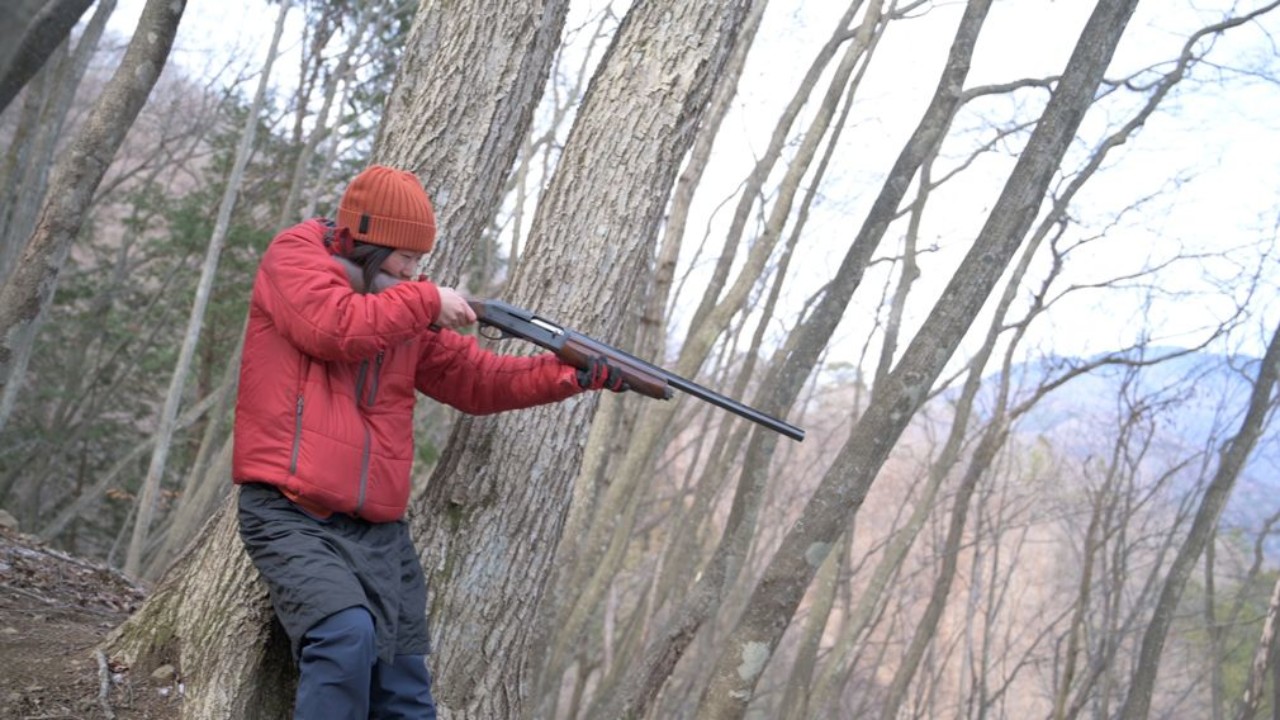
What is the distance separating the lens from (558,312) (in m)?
4.43

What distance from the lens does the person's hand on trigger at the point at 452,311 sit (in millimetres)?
3621

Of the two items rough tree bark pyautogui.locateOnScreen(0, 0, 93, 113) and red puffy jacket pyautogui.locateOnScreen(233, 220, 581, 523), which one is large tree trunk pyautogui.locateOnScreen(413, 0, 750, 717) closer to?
red puffy jacket pyautogui.locateOnScreen(233, 220, 581, 523)

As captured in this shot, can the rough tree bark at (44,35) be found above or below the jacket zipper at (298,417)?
above

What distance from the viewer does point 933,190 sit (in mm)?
16719

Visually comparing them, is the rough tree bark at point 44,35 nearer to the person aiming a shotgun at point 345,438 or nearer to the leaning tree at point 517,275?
the person aiming a shotgun at point 345,438

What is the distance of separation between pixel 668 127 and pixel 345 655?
2.53 m

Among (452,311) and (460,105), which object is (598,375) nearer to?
(452,311)

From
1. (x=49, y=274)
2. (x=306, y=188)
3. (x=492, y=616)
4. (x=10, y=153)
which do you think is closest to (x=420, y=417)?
(x=306, y=188)

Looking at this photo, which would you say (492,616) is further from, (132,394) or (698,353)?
(132,394)

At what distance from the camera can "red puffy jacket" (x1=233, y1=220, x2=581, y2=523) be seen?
3.40 meters

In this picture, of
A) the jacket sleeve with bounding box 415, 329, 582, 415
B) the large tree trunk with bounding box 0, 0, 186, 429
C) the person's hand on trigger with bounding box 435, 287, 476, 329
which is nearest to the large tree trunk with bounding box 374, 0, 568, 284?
the jacket sleeve with bounding box 415, 329, 582, 415

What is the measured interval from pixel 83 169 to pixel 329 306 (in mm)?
4661

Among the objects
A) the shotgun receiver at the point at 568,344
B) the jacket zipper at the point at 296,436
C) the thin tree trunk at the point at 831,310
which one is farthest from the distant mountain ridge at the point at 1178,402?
the jacket zipper at the point at 296,436

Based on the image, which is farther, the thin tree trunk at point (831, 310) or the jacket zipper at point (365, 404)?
the thin tree trunk at point (831, 310)
